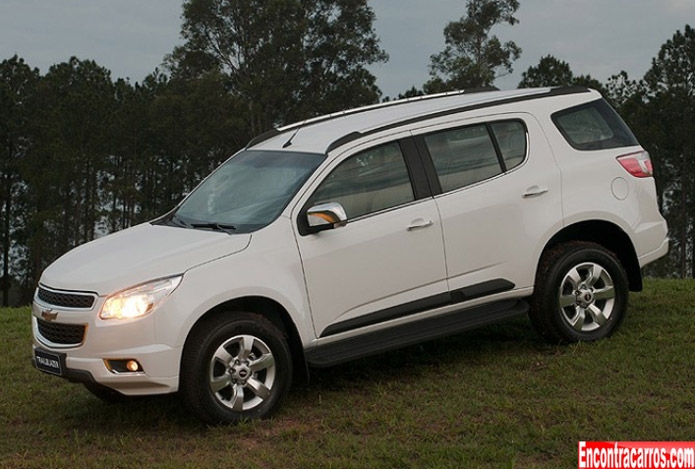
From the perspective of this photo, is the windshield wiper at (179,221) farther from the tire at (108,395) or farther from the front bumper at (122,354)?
the tire at (108,395)

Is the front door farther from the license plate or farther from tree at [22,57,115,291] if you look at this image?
tree at [22,57,115,291]

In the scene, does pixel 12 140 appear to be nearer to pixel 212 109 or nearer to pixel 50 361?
pixel 212 109

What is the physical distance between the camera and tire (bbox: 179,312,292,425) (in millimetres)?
6438

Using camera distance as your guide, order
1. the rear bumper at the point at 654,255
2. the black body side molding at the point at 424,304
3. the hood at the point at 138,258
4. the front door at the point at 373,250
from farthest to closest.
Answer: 1. the rear bumper at the point at 654,255
2. the black body side molding at the point at 424,304
3. the front door at the point at 373,250
4. the hood at the point at 138,258

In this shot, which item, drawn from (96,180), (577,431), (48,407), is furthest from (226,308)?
(96,180)

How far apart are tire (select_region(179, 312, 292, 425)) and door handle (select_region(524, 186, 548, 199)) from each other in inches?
89.0

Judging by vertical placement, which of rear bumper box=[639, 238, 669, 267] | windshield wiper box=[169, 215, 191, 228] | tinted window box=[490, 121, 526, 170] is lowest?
rear bumper box=[639, 238, 669, 267]

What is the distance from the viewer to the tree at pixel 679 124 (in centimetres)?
5522

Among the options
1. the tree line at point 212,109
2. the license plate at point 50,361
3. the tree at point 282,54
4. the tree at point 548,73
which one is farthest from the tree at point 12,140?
the license plate at point 50,361

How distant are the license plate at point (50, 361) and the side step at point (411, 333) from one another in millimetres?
1601

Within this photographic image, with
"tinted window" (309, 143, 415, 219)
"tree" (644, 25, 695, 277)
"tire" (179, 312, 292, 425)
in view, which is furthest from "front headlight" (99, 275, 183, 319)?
"tree" (644, 25, 695, 277)

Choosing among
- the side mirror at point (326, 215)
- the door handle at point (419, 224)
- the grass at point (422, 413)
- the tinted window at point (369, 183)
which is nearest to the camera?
the grass at point (422, 413)

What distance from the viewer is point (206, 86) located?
52.9 meters

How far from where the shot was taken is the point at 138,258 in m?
6.62
